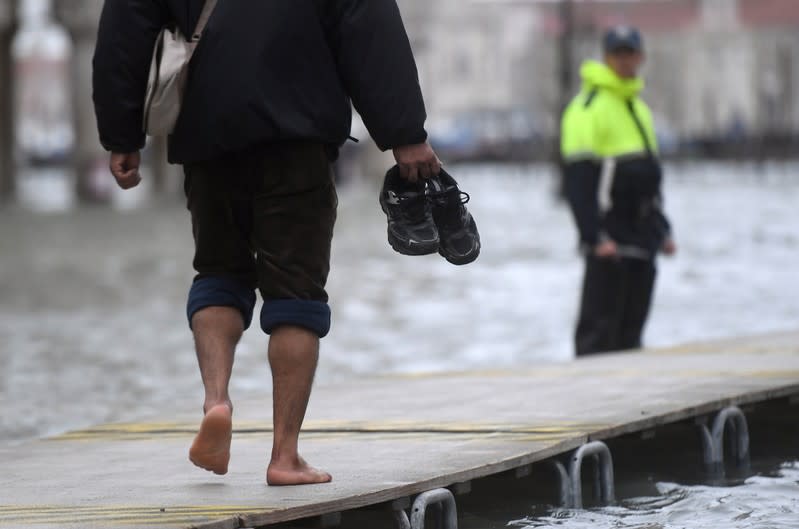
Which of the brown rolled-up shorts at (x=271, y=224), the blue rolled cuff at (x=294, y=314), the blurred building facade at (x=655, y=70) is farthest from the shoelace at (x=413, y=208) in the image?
the blurred building facade at (x=655, y=70)

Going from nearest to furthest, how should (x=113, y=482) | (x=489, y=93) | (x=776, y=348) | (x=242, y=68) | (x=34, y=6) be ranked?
(x=242, y=68), (x=113, y=482), (x=776, y=348), (x=34, y=6), (x=489, y=93)

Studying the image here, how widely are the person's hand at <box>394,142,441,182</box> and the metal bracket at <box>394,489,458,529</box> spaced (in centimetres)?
81

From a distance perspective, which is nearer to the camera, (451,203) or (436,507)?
(451,203)

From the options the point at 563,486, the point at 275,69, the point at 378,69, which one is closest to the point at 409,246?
the point at 378,69

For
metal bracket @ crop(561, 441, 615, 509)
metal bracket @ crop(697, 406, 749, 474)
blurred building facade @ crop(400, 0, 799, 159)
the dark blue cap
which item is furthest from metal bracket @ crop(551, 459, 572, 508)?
blurred building facade @ crop(400, 0, 799, 159)

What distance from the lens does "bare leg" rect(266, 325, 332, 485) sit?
5.24 metres

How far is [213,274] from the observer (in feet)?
17.6

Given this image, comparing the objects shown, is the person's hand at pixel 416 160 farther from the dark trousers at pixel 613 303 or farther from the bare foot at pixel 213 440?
the dark trousers at pixel 613 303

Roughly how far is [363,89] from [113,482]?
51.5 inches

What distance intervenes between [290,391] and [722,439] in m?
2.25

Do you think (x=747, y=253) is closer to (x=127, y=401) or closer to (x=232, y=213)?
(x=127, y=401)

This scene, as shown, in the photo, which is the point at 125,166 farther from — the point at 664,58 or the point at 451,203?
the point at 664,58

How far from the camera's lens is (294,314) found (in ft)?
17.1

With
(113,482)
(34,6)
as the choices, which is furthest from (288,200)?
(34,6)
